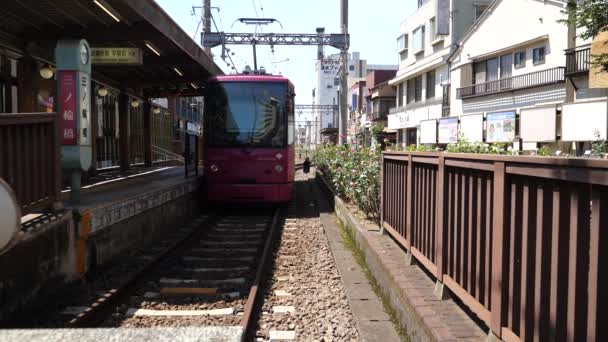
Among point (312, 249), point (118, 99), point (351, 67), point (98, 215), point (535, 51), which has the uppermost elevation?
point (351, 67)

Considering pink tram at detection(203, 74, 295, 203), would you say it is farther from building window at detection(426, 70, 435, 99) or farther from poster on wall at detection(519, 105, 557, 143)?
building window at detection(426, 70, 435, 99)

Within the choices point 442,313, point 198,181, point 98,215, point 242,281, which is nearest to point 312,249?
point 242,281

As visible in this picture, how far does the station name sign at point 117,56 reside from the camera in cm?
1005

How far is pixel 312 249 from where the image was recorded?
8.92 meters

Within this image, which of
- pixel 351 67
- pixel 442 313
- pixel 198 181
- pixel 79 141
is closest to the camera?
pixel 442 313

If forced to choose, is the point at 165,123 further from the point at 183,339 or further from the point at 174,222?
the point at 183,339

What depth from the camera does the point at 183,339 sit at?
2.28 m

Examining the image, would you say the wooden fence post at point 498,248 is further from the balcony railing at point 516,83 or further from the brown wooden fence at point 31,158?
the balcony railing at point 516,83

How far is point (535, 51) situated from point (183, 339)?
25.1 m

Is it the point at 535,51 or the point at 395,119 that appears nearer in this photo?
the point at 535,51

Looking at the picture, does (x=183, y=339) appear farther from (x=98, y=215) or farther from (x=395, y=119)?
(x=395, y=119)

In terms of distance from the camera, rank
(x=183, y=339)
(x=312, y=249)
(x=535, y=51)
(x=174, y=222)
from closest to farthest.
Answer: (x=183, y=339) → (x=312, y=249) → (x=174, y=222) → (x=535, y=51)

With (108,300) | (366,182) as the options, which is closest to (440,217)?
(108,300)

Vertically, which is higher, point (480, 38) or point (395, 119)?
point (480, 38)
